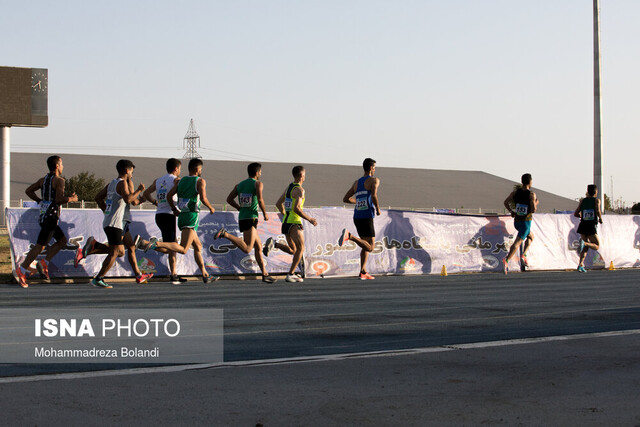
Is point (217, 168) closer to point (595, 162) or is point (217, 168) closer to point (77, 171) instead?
point (77, 171)

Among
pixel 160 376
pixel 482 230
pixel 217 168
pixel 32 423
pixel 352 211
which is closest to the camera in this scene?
pixel 32 423

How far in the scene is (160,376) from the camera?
4.95 m

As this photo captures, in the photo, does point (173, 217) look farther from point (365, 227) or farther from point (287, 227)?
point (365, 227)

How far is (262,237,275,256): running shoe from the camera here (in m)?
15.3

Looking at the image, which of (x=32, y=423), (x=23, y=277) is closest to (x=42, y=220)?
(x=23, y=277)

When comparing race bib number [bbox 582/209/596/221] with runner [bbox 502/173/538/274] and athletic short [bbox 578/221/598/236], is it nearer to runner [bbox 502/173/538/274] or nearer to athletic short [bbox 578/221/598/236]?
athletic short [bbox 578/221/598/236]

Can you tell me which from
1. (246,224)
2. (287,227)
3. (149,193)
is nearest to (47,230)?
(149,193)

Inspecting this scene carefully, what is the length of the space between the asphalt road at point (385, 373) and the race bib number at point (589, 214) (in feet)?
35.5

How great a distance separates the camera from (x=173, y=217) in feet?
46.5

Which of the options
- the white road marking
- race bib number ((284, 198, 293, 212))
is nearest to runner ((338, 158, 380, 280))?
race bib number ((284, 198, 293, 212))

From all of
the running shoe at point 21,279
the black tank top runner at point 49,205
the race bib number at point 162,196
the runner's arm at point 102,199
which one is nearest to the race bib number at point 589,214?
the race bib number at point 162,196

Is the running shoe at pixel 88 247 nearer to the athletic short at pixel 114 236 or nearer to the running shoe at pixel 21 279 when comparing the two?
the athletic short at pixel 114 236

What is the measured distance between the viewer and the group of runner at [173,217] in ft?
43.2

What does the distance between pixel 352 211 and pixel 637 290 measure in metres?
6.01
